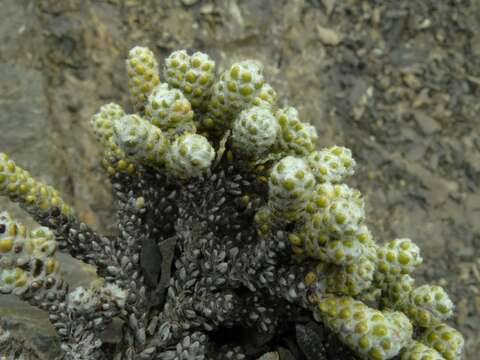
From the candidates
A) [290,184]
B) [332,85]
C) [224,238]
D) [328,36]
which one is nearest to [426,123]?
[332,85]

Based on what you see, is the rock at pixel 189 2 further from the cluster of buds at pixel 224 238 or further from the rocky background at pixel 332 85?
the cluster of buds at pixel 224 238

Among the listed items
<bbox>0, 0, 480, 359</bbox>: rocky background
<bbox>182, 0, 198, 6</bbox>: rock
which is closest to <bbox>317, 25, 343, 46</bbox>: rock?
<bbox>0, 0, 480, 359</bbox>: rocky background

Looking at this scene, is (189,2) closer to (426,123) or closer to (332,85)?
(332,85)

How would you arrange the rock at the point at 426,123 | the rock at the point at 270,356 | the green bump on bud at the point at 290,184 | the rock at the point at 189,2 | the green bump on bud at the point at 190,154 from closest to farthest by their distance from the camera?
the green bump on bud at the point at 290,184 < the green bump on bud at the point at 190,154 < the rock at the point at 270,356 < the rock at the point at 189,2 < the rock at the point at 426,123

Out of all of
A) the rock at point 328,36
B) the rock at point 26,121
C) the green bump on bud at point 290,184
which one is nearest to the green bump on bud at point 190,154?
the green bump on bud at point 290,184

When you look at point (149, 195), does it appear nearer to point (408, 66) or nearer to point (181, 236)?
point (181, 236)

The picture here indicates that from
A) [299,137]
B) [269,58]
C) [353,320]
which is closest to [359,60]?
[269,58]

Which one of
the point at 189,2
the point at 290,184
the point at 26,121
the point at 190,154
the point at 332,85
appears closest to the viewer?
the point at 290,184

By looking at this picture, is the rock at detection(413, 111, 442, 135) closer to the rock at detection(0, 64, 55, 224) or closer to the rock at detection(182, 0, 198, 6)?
the rock at detection(182, 0, 198, 6)
